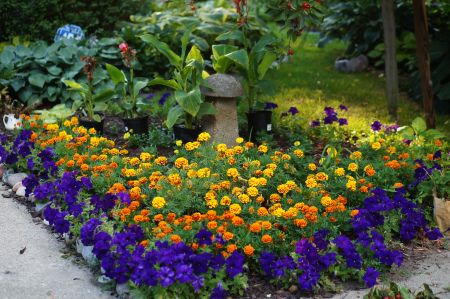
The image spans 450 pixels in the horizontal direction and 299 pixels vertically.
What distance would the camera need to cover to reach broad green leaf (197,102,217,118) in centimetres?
527

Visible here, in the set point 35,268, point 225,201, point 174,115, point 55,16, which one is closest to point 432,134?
point 174,115

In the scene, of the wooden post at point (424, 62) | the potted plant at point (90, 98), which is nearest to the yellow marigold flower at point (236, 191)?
the potted plant at point (90, 98)

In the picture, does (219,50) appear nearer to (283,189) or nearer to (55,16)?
(283,189)

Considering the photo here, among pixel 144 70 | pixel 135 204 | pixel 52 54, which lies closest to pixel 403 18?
pixel 144 70

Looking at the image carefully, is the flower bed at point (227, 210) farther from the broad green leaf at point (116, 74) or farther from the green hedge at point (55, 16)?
the green hedge at point (55, 16)

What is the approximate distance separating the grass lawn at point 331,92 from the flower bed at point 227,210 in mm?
1559

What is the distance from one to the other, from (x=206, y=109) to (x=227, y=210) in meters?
1.46

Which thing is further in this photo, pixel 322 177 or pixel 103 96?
pixel 103 96

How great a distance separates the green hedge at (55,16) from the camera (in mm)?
8711

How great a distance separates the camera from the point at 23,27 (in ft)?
28.8

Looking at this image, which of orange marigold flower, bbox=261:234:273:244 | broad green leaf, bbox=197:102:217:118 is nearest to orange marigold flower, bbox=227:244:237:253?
orange marigold flower, bbox=261:234:273:244

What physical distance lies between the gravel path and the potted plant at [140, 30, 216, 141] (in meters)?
1.40

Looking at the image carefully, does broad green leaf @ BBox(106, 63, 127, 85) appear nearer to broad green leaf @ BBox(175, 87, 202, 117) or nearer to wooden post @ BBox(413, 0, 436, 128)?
broad green leaf @ BBox(175, 87, 202, 117)

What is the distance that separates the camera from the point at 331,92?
26.1 ft
